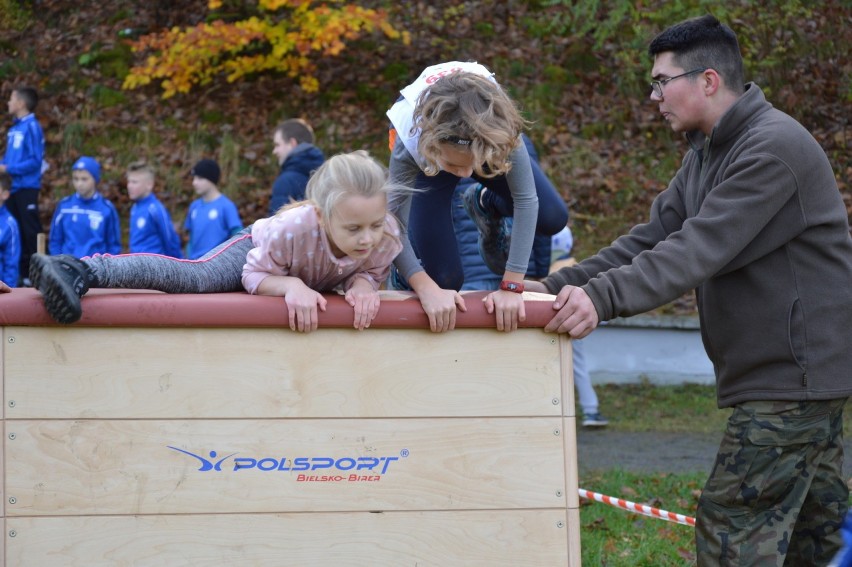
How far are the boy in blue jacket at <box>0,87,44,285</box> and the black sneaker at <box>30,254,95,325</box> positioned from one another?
8270mm

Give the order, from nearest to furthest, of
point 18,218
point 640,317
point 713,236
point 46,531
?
point 46,531, point 713,236, point 640,317, point 18,218

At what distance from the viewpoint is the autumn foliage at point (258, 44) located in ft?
41.8

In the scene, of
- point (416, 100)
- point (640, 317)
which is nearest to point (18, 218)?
point (640, 317)

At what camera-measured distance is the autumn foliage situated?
12.7m

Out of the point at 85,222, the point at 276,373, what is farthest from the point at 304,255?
the point at 85,222

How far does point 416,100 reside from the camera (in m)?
4.00

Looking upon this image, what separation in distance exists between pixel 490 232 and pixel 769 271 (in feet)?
4.55

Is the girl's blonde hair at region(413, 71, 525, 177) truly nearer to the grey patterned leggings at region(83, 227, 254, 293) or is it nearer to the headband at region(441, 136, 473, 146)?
the headband at region(441, 136, 473, 146)

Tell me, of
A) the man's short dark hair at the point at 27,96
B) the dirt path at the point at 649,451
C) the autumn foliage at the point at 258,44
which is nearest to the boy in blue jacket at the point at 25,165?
→ the man's short dark hair at the point at 27,96

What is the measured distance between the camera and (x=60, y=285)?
3262 millimetres

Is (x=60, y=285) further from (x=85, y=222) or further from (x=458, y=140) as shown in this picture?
(x=85, y=222)

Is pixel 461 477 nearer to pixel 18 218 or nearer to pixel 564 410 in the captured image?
pixel 564 410

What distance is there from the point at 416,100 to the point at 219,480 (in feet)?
5.22

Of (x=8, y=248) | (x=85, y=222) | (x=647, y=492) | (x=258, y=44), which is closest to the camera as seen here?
(x=647, y=492)
